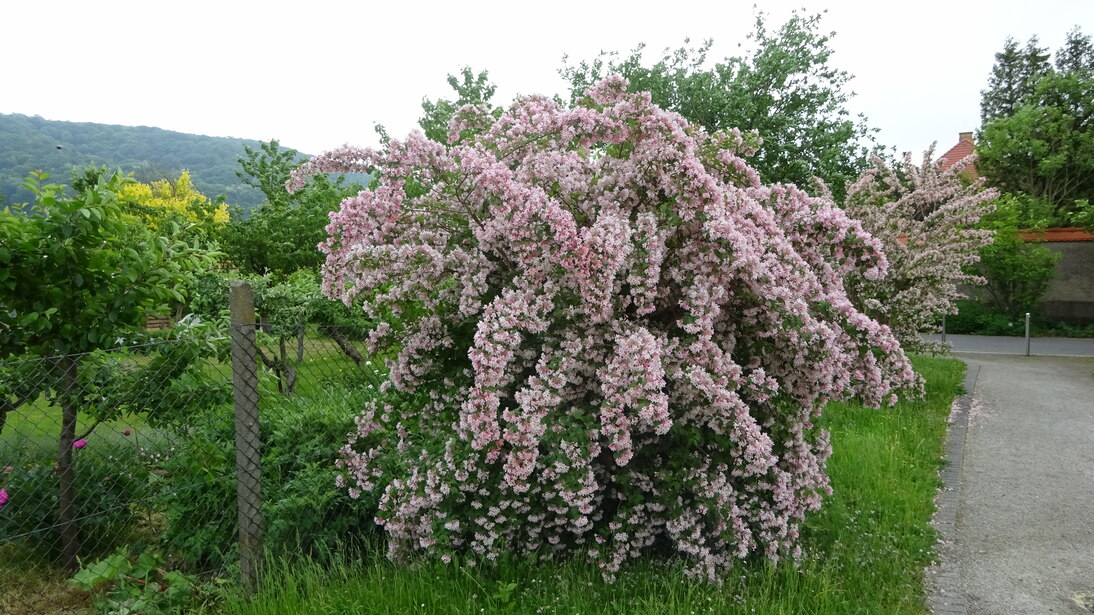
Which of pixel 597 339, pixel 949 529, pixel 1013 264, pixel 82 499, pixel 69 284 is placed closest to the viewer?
pixel 597 339

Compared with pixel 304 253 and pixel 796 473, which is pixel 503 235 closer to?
pixel 796 473

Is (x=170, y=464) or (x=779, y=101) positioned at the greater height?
(x=779, y=101)

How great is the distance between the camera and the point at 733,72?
1373cm

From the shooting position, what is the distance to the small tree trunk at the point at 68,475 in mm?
3984

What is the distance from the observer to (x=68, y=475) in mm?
4090

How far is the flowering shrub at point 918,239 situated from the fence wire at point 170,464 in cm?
742

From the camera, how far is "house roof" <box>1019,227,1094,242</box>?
1858cm

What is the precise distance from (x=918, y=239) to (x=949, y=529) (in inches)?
241

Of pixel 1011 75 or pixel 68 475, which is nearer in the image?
pixel 68 475

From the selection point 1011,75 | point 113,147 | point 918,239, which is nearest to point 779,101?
point 918,239

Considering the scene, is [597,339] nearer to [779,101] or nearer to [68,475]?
[68,475]

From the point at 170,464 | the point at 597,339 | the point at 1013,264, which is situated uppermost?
the point at 1013,264

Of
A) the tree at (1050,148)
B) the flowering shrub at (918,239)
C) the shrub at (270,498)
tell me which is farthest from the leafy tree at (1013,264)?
the shrub at (270,498)

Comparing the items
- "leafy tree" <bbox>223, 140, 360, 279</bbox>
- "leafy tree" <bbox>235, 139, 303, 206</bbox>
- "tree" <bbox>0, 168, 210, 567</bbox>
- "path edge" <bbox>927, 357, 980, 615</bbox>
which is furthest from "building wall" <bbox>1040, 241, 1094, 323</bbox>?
"tree" <bbox>0, 168, 210, 567</bbox>
